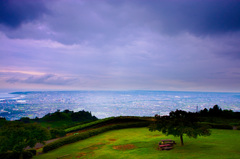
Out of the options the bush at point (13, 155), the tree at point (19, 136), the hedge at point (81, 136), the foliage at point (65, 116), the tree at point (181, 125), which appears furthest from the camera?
the foliage at point (65, 116)

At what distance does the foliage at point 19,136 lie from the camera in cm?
1610

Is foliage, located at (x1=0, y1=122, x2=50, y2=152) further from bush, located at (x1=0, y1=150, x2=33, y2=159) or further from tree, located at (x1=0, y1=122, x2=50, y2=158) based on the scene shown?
bush, located at (x1=0, y1=150, x2=33, y2=159)

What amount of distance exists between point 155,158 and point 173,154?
1.86 m

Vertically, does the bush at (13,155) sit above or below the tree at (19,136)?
below

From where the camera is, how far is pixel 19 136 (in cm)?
1678

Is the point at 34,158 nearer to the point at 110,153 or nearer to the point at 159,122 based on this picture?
the point at 110,153

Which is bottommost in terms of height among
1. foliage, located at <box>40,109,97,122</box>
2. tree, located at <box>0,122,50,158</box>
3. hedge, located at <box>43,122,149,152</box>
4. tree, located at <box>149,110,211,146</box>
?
foliage, located at <box>40,109,97,122</box>

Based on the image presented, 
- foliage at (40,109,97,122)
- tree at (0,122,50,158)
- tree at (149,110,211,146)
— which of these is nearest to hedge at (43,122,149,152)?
tree at (0,122,50,158)

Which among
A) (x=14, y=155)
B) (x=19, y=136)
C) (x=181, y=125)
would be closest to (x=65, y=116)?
(x=14, y=155)

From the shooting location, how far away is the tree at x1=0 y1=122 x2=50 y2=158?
16094mm

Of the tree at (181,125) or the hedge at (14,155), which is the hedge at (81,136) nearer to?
the hedge at (14,155)

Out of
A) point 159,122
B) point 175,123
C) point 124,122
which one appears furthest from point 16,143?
point 124,122

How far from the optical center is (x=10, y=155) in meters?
18.3

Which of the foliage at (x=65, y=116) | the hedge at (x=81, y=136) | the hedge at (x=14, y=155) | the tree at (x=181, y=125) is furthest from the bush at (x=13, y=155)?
the foliage at (x=65, y=116)
